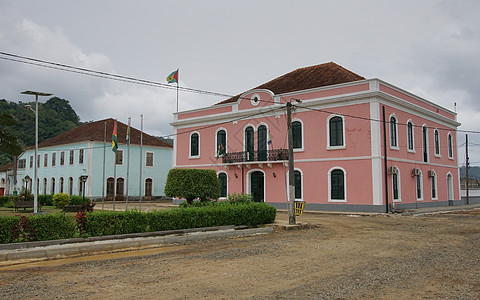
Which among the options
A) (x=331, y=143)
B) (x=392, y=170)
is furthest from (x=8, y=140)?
(x=392, y=170)

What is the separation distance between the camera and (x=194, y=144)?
32031 mm

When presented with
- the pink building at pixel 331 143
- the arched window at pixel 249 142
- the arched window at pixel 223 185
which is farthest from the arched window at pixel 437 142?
the arched window at pixel 223 185

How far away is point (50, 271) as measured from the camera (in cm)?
797

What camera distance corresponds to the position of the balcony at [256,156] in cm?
2665

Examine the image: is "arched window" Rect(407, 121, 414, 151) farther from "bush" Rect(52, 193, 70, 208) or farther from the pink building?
"bush" Rect(52, 193, 70, 208)

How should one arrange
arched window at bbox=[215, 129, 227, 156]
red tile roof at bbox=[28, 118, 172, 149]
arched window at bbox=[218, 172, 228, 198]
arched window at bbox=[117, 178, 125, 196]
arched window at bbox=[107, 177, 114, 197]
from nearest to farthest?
arched window at bbox=[218, 172, 228, 198] → arched window at bbox=[215, 129, 227, 156] → arched window at bbox=[107, 177, 114, 197] → red tile roof at bbox=[28, 118, 172, 149] → arched window at bbox=[117, 178, 125, 196]

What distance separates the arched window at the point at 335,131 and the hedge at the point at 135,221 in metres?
10.3

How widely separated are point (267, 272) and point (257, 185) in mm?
20747

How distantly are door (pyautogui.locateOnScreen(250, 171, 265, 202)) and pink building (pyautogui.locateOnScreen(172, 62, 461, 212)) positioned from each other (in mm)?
69

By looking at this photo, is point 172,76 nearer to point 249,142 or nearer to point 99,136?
point 249,142

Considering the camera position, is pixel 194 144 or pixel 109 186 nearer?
pixel 194 144

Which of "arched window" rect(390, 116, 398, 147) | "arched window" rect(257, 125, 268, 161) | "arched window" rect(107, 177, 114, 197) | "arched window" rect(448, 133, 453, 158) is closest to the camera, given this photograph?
"arched window" rect(390, 116, 398, 147)

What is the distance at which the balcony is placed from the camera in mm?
26647

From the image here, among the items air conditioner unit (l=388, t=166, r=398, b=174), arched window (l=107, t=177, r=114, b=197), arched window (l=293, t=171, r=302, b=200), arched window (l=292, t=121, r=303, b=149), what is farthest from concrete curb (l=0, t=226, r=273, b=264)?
arched window (l=107, t=177, r=114, b=197)
